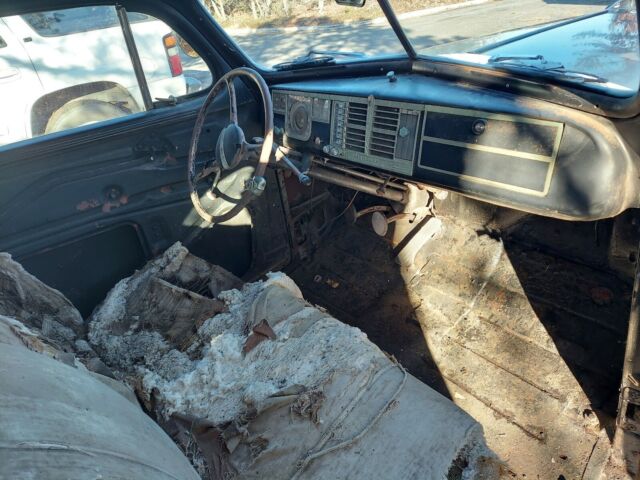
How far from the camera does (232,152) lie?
2287 millimetres

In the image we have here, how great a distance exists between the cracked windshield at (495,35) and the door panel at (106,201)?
60 cm

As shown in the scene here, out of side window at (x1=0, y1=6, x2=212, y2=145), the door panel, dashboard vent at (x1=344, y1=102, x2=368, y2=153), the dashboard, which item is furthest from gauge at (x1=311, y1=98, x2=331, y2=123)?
side window at (x1=0, y1=6, x2=212, y2=145)

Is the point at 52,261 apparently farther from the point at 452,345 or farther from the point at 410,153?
the point at 452,345

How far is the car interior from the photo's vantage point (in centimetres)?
178

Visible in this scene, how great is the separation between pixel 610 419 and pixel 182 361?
1718 millimetres

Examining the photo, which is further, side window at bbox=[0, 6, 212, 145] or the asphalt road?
side window at bbox=[0, 6, 212, 145]

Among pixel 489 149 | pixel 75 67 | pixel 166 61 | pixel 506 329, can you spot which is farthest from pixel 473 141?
pixel 75 67

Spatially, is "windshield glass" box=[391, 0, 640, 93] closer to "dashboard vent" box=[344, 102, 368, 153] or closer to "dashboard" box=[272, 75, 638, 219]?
"dashboard" box=[272, 75, 638, 219]

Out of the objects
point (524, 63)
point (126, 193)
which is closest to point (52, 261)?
point (126, 193)

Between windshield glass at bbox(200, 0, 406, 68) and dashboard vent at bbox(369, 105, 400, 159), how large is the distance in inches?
15.6

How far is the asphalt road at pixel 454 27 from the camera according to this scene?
2.06 meters

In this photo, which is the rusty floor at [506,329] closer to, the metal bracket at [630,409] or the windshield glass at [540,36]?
the metal bracket at [630,409]

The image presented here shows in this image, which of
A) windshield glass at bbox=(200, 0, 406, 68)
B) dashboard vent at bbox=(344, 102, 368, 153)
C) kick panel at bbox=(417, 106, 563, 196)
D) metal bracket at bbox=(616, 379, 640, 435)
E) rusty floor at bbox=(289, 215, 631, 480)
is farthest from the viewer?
windshield glass at bbox=(200, 0, 406, 68)

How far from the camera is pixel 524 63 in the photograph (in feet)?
6.53
